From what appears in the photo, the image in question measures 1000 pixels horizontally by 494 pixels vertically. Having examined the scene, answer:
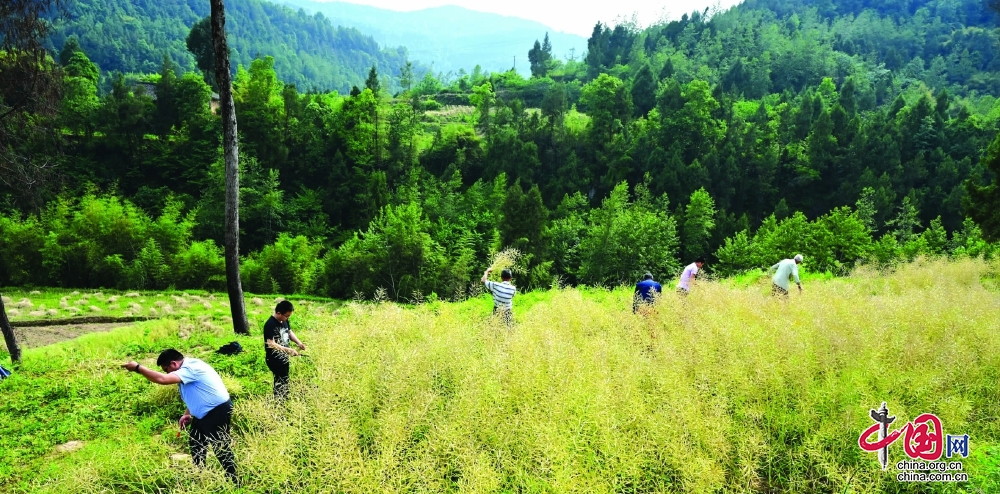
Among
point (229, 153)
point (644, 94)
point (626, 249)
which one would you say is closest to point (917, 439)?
point (229, 153)

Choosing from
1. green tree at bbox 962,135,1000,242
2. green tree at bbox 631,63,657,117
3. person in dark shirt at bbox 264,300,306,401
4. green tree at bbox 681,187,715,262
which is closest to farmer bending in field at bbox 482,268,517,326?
person in dark shirt at bbox 264,300,306,401

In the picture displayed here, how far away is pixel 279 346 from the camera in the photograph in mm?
6125

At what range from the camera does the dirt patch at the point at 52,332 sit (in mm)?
16672

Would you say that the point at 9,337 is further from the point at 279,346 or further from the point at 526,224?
the point at 526,224

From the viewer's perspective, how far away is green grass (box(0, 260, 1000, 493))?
443cm

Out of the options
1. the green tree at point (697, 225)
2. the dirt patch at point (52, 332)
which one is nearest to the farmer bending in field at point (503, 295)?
the dirt patch at point (52, 332)

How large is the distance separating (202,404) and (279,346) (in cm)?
113

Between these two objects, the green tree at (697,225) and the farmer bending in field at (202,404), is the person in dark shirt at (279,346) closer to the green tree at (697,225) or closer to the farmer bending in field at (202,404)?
the farmer bending in field at (202,404)

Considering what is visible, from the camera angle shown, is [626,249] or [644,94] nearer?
[626,249]

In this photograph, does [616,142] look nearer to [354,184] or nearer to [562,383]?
[354,184]

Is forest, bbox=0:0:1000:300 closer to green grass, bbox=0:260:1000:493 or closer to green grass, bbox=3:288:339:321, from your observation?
green grass, bbox=3:288:339:321

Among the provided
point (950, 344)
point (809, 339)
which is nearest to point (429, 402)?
point (809, 339)

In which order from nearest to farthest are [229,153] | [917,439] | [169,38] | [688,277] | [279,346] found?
[917,439]
[279,346]
[229,153]
[688,277]
[169,38]

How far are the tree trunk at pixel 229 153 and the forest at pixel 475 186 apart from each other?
77.5 feet
